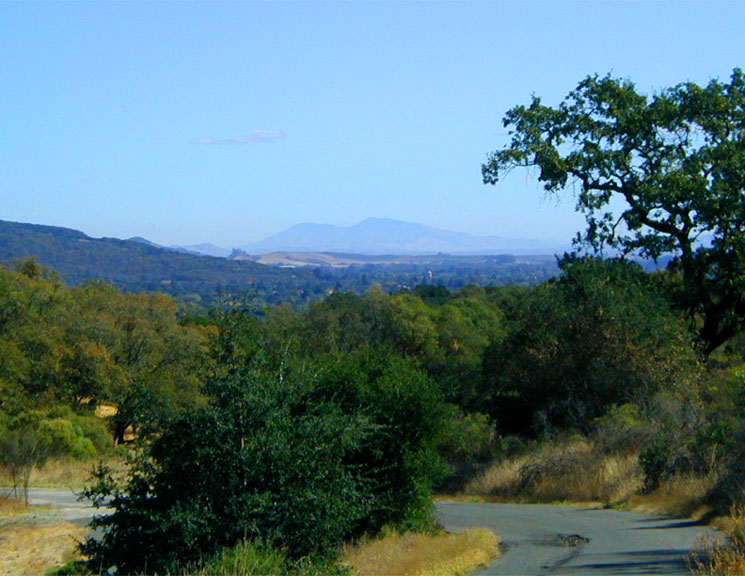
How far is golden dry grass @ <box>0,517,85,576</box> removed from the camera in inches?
644

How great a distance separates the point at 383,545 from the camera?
1471 centimetres

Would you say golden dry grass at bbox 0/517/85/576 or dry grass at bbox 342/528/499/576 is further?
golden dry grass at bbox 0/517/85/576

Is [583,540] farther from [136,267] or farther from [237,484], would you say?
[136,267]

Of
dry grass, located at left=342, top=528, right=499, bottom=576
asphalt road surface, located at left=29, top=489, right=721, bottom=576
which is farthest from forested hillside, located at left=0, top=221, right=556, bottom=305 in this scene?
dry grass, located at left=342, top=528, right=499, bottom=576

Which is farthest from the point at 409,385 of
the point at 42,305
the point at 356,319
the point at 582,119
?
the point at 356,319

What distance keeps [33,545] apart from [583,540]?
36.0 feet

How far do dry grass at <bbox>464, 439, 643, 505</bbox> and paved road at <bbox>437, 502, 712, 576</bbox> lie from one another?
1.58 meters

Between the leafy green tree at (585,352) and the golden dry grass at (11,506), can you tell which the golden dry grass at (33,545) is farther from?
the leafy green tree at (585,352)

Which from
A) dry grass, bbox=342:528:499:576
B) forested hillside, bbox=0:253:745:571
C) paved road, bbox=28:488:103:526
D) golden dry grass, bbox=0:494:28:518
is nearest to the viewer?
forested hillside, bbox=0:253:745:571

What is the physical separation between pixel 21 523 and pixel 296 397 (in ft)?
35.9

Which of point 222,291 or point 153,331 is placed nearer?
point 222,291

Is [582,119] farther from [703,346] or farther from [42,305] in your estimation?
[42,305]

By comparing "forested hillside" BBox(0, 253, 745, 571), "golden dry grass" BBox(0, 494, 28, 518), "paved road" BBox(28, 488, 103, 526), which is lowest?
"paved road" BBox(28, 488, 103, 526)

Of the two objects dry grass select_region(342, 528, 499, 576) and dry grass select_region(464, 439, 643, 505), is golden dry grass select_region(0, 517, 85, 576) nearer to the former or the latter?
dry grass select_region(342, 528, 499, 576)
